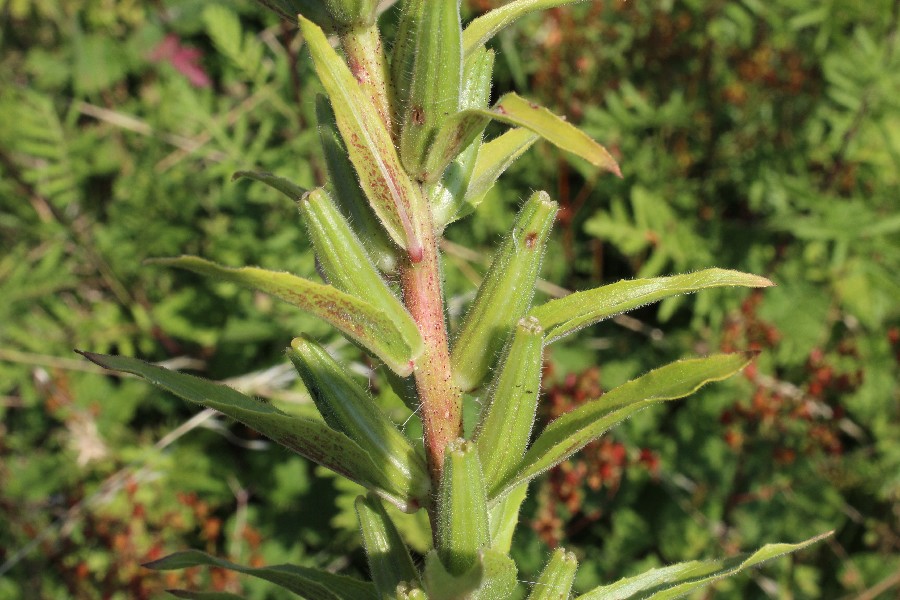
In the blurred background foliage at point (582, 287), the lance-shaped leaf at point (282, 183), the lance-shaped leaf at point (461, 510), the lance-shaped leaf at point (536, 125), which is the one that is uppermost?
the lance-shaped leaf at point (536, 125)

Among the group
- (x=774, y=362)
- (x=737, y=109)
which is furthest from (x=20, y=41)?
(x=774, y=362)

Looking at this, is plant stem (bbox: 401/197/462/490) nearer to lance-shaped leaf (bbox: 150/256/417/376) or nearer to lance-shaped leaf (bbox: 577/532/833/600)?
lance-shaped leaf (bbox: 150/256/417/376)

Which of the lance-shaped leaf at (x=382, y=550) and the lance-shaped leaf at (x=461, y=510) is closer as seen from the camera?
the lance-shaped leaf at (x=461, y=510)

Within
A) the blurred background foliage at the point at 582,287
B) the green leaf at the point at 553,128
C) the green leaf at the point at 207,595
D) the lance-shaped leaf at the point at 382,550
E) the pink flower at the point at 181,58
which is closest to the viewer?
the green leaf at the point at 553,128

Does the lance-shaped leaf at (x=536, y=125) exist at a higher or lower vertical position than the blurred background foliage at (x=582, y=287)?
higher

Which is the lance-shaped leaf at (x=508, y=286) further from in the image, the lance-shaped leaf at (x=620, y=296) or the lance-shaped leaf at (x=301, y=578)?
the lance-shaped leaf at (x=301, y=578)

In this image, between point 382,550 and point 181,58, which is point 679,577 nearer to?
point 382,550

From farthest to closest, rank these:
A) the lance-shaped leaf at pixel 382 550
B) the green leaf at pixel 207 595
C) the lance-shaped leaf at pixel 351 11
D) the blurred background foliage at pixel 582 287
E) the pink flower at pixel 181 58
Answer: the pink flower at pixel 181 58
the blurred background foliage at pixel 582 287
the green leaf at pixel 207 595
the lance-shaped leaf at pixel 382 550
the lance-shaped leaf at pixel 351 11

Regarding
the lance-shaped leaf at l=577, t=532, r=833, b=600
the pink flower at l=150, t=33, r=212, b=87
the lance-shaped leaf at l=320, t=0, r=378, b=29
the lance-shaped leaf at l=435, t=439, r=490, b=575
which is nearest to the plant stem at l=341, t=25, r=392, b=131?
the lance-shaped leaf at l=320, t=0, r=378, b=29

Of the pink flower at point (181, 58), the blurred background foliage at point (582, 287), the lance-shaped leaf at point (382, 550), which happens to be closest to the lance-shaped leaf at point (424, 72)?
the lance-shaped leaf at point (382, 550)
